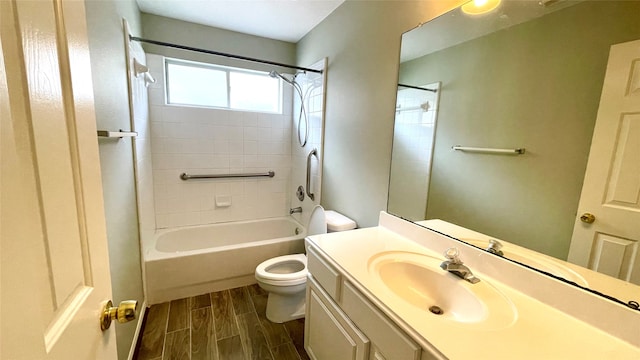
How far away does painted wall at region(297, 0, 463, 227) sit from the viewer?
164cm

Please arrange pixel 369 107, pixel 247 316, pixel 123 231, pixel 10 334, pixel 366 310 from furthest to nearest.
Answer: pixel 247 316
pixel 369 107
pixel 123 231
pixel 366 310
pixel 10 334

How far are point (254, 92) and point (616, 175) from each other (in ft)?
9.92

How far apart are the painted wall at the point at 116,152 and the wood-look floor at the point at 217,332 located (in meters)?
0.24

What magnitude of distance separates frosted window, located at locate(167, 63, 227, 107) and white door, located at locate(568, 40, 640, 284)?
2970 mm

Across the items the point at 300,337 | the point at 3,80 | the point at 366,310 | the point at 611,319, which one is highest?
the point at 3,80

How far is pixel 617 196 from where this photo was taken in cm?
82

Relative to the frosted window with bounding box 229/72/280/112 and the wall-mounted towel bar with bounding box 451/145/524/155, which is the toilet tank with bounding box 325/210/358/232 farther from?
the frosted window with bounding box 229/72/280/112

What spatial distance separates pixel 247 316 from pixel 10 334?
6.54 feet

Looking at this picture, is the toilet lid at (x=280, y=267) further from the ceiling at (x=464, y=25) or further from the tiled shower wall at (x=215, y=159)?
the ceiling at (x=464, y=25)

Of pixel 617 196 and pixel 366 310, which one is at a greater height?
pixel 617 196

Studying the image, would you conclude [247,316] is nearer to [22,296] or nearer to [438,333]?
[438,333]

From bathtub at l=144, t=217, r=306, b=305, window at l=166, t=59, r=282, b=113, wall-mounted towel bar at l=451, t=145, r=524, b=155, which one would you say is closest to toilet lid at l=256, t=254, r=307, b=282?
bathtub at l=144, t=217, r=306, b=305

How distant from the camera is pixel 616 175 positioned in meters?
0.82

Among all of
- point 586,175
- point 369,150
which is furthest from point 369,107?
point 586,175
